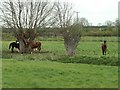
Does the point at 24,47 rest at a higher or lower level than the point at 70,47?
lower

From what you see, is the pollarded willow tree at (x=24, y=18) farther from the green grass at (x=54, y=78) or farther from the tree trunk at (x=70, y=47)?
the green grass at (x=54, y=78)

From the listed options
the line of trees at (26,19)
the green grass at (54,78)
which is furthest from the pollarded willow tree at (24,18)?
the green grass at (54,78)

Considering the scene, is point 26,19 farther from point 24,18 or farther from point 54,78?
point 54,78

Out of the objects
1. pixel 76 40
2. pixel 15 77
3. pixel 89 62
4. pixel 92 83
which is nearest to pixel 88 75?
pixel 92 83

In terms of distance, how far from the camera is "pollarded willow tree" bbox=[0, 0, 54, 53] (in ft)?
126

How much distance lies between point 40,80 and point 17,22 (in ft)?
84.9

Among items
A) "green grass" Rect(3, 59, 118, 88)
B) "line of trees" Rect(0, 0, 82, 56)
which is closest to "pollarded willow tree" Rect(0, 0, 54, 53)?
"line of trees" Rect(0, 0, 82, 56)

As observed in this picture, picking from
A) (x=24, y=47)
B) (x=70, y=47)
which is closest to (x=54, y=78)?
(x=70, y=47)

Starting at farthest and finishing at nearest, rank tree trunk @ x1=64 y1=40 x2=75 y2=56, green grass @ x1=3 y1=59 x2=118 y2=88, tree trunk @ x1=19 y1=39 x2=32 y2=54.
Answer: tree trunk @ x1=19 y1=39 x2=32 y2=54, tree trunk @ x1=64 y1=40 x2=75 y2=56, green grass @ x1=3 y1=59 x2=118 y2=88

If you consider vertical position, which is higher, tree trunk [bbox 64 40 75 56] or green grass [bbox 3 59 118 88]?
tree trunk [bbox 64 40 75 56]

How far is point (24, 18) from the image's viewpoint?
3922 centimetres

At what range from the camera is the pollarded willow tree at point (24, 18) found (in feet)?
126

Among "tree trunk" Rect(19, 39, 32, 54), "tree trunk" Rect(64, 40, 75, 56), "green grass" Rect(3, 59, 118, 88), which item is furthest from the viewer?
"tree trunk" Rect(19, 39, 32, 54)

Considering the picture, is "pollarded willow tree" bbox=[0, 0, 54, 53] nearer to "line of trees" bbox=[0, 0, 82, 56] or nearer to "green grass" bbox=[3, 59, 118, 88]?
"line of trees" bbox=[0, 0, 82, 56]
